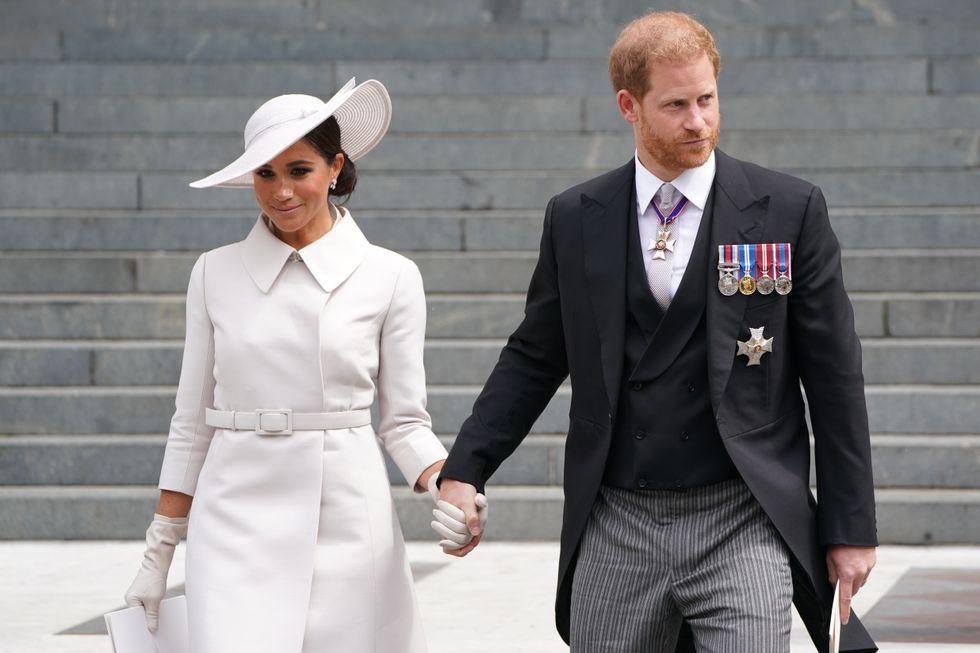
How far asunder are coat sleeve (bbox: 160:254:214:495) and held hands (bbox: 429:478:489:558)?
1.86 feet

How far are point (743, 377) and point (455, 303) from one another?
5622mm

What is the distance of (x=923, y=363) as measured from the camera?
27.4ft

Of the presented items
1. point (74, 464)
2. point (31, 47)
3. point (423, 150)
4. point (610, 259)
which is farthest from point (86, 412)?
point (610, 259)

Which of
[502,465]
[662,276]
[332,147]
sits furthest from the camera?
[502,465]

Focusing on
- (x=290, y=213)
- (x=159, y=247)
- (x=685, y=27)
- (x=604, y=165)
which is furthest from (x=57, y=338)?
(x=685, y=27)

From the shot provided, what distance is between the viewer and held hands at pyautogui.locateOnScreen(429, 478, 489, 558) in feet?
11.5

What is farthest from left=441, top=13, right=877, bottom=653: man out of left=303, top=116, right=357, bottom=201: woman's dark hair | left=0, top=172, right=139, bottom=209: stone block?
left=0, top=172, right=139, bottom=209: stone block

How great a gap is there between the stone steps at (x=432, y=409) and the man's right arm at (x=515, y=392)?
441 cm

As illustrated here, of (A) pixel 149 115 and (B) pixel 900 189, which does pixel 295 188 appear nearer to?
(B) pixel 900 189

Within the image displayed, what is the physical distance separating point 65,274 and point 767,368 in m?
6.66

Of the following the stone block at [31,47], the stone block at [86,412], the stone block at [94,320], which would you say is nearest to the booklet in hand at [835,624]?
the stone block at [86,412]

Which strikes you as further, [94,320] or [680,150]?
[94,320]

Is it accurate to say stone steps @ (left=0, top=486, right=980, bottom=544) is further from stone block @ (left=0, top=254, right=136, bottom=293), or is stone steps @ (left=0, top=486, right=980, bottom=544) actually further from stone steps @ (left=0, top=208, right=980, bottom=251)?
stone steps @ (left=0, top=208, right=980, bottom=251)

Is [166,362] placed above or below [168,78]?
below
